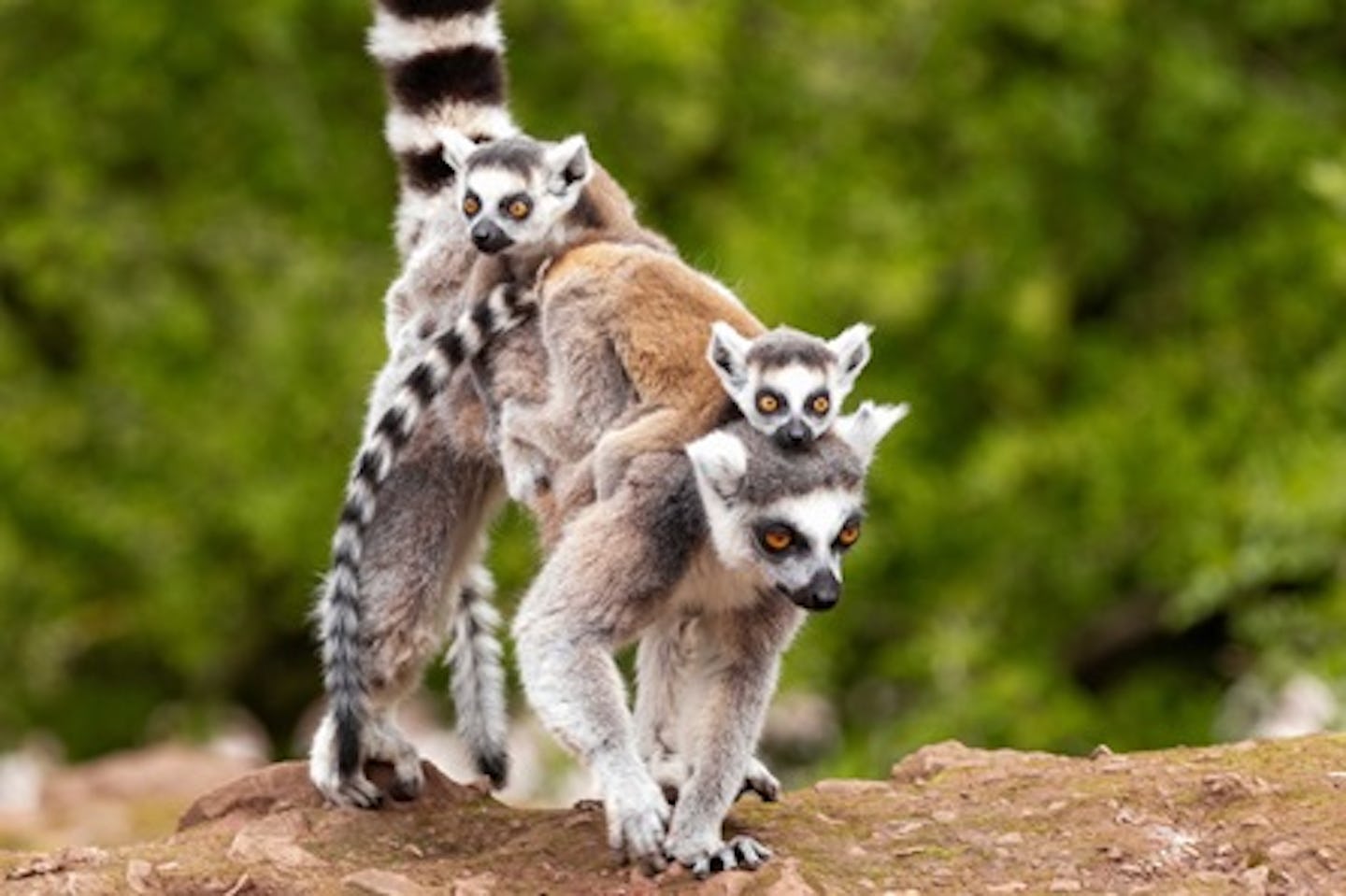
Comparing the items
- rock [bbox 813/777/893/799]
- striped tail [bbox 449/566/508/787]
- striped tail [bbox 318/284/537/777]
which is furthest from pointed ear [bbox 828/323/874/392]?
striped tail [bbox 449/566/508/787]

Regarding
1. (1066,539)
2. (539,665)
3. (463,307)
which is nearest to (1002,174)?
(1066,539)

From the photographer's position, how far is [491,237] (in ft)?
22.5

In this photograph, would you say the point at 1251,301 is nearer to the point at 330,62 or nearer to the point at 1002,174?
the point at 1002,174

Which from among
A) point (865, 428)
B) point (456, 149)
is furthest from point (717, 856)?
point (456, 149)

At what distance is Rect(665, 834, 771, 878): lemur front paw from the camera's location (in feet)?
19.5

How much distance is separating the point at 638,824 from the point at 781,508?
0.72 m

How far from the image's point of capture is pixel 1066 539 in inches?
604

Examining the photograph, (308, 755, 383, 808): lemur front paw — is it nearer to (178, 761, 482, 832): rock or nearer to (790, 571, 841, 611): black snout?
(178, 761, 482, 832): rock

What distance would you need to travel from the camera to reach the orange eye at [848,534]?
5964 millimetres

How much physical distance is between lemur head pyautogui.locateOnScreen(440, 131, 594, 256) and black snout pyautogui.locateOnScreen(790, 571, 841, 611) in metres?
1.43

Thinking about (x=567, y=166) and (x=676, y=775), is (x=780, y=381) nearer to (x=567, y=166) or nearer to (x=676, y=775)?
(x=676, y=775)

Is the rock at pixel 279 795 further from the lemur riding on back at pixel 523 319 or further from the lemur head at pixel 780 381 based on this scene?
the lemur head at pixel 780 381

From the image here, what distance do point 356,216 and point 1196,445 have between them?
4794 millimetres

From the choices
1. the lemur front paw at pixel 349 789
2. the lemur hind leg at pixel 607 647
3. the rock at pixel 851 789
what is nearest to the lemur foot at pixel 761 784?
the rock at pixel 851 789
